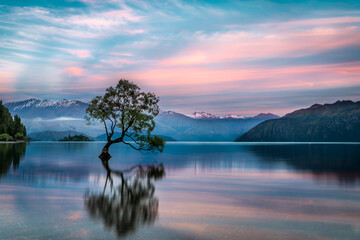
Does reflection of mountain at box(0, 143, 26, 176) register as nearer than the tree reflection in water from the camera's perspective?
No

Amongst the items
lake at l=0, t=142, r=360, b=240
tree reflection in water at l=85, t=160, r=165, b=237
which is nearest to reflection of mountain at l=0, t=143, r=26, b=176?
lake at l=0, t=142, r=360, b=240

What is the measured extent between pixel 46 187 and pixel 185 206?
15.3 meters

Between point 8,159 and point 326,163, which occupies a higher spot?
point 326,163

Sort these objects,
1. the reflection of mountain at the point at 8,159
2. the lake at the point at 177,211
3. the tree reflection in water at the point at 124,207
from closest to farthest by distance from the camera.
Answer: the lake at the point at 177,211
the tree reflection in water at the point at 124,207
the reflection of mountain at the point at 8,159

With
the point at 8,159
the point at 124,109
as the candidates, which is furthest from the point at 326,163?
the point at 8,159

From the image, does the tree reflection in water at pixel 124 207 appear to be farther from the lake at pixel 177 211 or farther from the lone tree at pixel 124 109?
the lone tree at pixel 124 109

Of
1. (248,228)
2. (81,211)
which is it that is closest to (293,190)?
(248,228)

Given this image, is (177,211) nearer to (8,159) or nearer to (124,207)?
(124,207)

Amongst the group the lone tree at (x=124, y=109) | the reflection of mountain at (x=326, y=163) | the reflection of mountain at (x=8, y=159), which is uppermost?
the lone tree at (x=124, y=109)

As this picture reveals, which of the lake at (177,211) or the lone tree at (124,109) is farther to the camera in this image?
the lone tree at (124,109)

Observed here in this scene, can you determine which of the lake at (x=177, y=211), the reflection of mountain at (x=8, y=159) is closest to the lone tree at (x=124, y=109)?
the reflection of mountain at (x=8, y=159)

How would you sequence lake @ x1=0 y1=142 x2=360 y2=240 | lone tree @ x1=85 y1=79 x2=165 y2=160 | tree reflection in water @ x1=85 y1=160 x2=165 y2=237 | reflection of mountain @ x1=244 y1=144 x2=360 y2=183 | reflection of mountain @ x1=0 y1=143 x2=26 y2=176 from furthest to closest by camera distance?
lone tree @ x1=85 y1=79 x2=165 y2=160, reflection of mountain @ x1=0 y1=143 x2=26 y2=176, reflection of mountain @ x1=244 y1=144 x2=360 y2=183, tree reflection in water @ x1=85 y1=160 x2=165 y2=237, lake @ x1=0 y1=142 x2=360 y2=240

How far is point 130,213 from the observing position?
63.6ft

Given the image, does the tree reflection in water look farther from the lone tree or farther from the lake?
the lone tree
